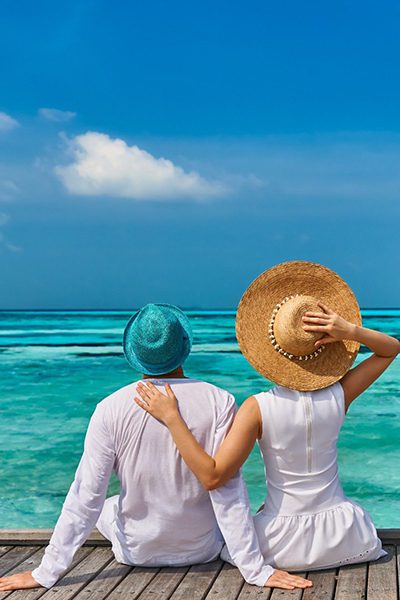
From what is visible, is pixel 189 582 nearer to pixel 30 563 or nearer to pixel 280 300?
pixel 30 563

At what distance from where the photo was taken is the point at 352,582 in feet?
8.88

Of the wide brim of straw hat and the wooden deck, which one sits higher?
the wide brim of straw hat

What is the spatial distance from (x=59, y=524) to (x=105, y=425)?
0.37 metres

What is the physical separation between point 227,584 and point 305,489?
410mm

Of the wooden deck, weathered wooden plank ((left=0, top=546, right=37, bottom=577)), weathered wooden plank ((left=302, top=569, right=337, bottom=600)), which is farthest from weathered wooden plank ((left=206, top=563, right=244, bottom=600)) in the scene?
weathered wooden plank ((left=0, top=546, right=37, bottom=577))

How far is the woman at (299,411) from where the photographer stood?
2.64 meters

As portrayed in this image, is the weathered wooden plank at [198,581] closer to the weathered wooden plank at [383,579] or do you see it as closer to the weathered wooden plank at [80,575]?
the weathered wooden plank at [80,575]

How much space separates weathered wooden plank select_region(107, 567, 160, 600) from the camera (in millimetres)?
2645

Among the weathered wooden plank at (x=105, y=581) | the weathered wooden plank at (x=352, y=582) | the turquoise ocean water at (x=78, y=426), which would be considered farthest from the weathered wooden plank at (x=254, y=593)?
the turquoise ocean water at (x=78, y=426)

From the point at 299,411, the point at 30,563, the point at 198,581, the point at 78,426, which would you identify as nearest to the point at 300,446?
the point at 299,411

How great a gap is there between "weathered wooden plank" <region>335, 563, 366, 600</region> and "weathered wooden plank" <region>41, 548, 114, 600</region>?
86cm

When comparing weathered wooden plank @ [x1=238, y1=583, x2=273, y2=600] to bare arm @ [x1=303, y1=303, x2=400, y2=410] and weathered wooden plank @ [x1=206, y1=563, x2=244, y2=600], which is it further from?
bare arm @ [x1=303, y1=303, x2=400, y2=410]

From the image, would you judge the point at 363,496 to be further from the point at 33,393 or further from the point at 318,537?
the point at 33,393

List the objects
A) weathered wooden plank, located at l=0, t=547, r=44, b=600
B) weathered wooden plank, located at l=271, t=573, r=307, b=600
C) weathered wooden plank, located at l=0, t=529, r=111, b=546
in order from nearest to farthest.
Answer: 1. weathered wooden plank, located at l=271, t=573, r=307, b=600
2. weathered wooden plank, located at l=0, t=547, r=44, b=600
3. weathered wooden plank, located at l=0, t=529, r=111, b=546
